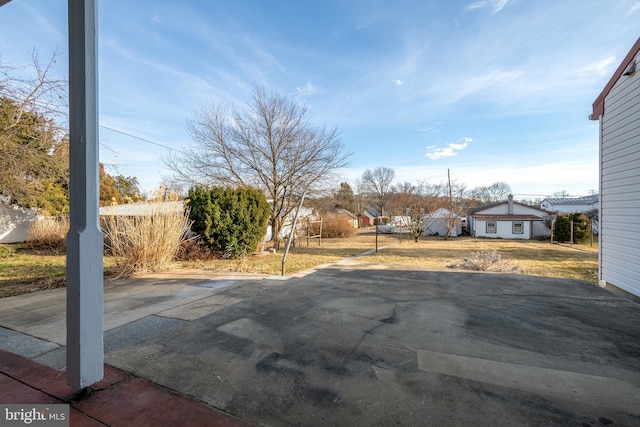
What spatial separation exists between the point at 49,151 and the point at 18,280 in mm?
4135

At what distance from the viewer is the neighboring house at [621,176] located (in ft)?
14.9

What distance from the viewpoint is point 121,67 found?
23.7 feet

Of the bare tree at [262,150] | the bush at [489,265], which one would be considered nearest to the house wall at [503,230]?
the bare tree at [262,150]

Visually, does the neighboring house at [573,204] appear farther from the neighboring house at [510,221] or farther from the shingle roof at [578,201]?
the neighboring house at [510,221]

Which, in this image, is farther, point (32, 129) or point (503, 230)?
point (503, 230)

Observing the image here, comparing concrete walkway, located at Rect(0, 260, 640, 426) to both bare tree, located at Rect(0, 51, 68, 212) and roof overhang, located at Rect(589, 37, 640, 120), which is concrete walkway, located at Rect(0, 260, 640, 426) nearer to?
roof overhang, located at Rect(589, 37, 640, 120)

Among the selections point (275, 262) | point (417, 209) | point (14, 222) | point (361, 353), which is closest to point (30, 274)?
point (275, 262)

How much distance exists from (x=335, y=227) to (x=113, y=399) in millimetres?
19723

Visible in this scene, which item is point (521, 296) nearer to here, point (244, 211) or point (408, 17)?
point (408, 17)

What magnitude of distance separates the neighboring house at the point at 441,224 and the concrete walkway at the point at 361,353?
1909 centimetres

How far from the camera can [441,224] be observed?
77.5 ft

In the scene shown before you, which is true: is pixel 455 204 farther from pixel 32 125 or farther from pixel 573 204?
pixel 32 125

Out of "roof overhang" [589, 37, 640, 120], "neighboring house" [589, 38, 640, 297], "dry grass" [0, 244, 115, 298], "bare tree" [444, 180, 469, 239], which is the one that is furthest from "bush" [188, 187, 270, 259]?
"bare tree" [444, 180, 469, 239]

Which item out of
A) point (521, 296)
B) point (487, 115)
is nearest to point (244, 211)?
point (521, 296)
